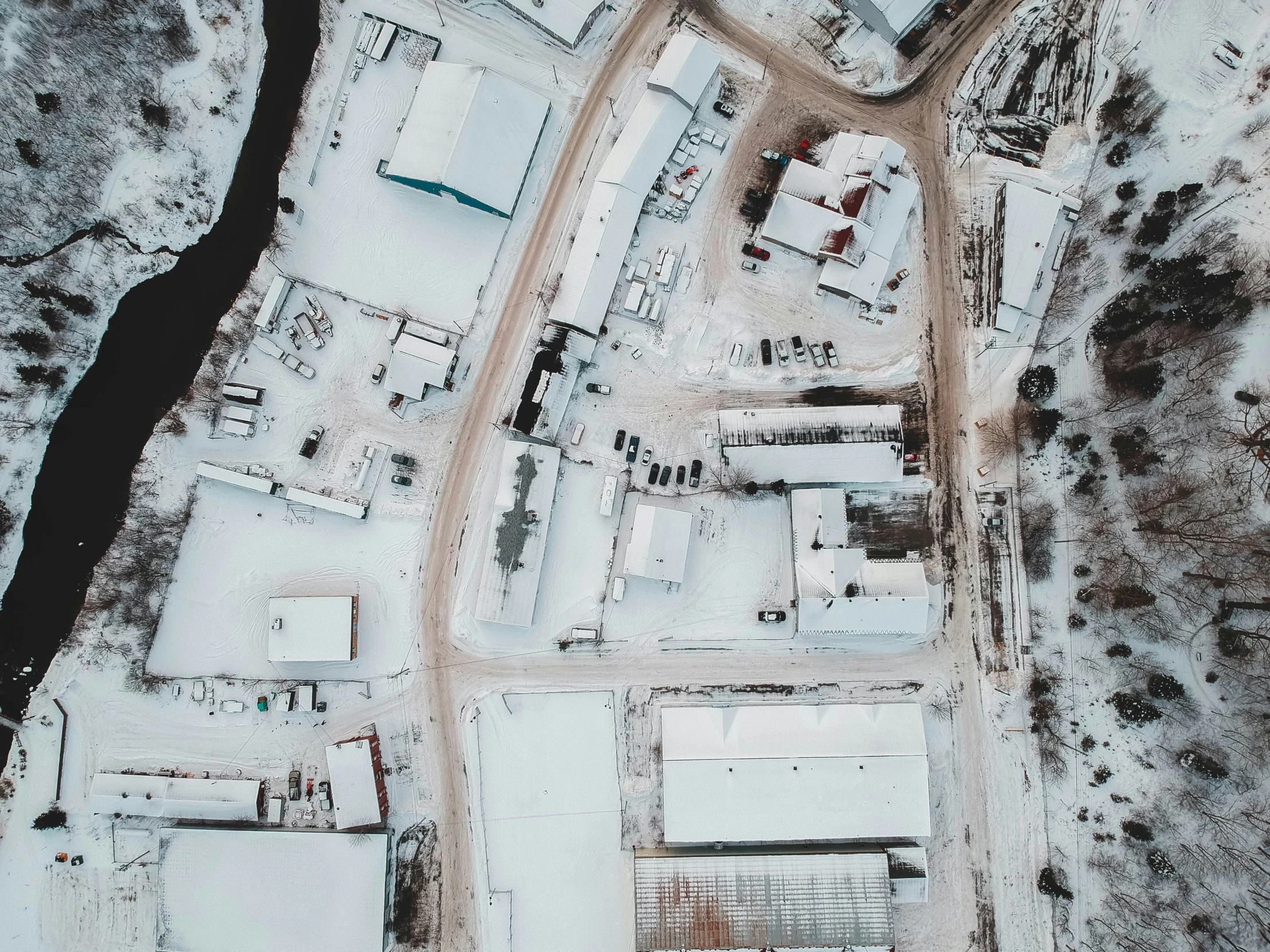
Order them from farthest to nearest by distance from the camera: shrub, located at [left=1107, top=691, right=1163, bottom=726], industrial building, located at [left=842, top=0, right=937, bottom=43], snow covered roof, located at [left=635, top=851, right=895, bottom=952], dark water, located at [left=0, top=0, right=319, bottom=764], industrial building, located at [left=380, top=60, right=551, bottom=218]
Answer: dark water, located at [left=0, top=0, right=319, bottom=764], industrial building, located at [left=842, top=0, right=937, bottom=43], shrub, located at [left=1107, top=691, right=1163, bottom=726], industrial building, located at [left=380, top=60, right=551, bottom=218], snow covered roof, located at [left=635, top=851, right=895, bottom=952]

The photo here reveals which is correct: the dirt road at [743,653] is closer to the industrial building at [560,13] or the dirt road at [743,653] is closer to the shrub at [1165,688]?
the industrial building at [560,13]

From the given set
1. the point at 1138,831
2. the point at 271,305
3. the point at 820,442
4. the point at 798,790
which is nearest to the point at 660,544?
the point at 820,442

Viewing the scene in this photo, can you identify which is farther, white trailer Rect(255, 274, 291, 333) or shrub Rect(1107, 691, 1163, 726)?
white trailer Rect(255, 274, 291, 333)

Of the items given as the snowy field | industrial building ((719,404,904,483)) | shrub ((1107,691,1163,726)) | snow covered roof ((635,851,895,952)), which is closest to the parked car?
the snowy field

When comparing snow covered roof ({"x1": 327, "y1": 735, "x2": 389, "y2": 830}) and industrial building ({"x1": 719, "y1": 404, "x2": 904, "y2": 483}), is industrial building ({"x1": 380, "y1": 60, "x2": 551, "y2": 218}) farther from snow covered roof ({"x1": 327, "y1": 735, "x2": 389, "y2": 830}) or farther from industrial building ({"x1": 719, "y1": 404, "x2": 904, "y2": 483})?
snow covered roof ({"x1": 327, "y1": 735, "x2": 389, "y2": 830})

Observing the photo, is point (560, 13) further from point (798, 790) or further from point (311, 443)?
point (798, 790)
